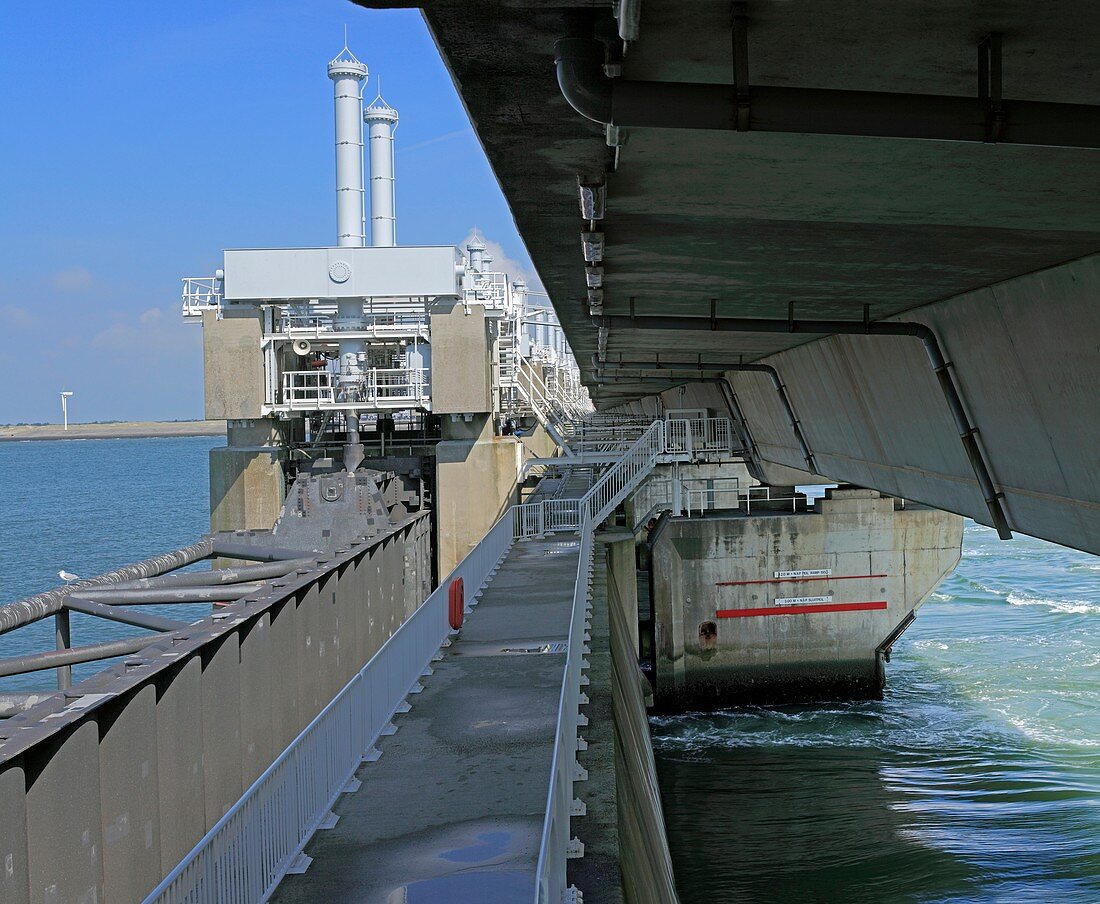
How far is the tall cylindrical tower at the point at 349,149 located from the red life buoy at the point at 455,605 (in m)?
33.5

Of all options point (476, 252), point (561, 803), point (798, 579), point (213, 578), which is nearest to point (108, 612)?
point (213, 578)

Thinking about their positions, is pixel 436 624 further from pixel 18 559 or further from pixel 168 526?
pixel 168 526

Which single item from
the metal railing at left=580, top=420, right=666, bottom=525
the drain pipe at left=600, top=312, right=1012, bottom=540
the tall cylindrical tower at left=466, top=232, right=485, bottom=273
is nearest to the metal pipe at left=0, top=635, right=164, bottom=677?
the drain pipe at left=600, top=312, right=1012, bottom=540

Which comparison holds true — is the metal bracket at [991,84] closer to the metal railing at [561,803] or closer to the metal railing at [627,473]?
the metal railing at [561,803]

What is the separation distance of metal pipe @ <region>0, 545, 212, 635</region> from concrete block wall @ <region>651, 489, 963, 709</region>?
42.6ft

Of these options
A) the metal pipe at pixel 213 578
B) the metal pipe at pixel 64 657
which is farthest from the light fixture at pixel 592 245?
the metal pipe at pixel 213 578

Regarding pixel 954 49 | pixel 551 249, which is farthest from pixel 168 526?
pixel 954 49

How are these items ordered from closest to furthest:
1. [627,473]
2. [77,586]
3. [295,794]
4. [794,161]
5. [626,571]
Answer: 1. [794,161]
2. [295,794]
3. [77,586]
4. [627,473]
5. [626,571]

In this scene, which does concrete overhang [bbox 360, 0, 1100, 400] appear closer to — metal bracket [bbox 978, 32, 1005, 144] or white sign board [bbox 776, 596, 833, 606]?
metal bracket [bbox 978, 32, 1005, 144]

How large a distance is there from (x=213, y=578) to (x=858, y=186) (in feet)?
49.9

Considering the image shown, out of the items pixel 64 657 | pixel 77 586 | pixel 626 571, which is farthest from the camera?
pixel 626 571

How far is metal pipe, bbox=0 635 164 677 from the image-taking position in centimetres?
1307

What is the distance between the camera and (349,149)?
48.4 metres

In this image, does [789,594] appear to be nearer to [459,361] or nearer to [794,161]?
[459,361]
